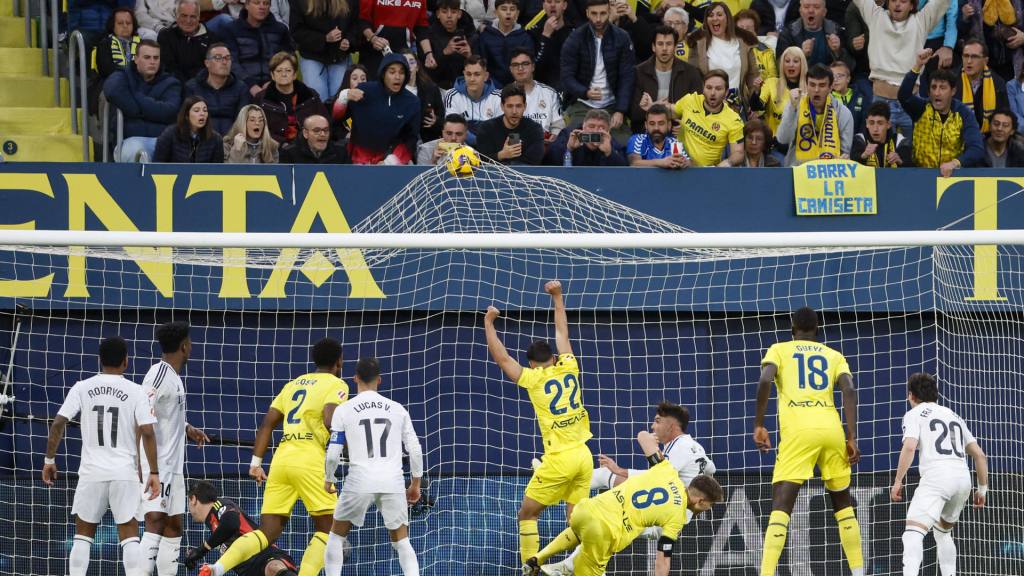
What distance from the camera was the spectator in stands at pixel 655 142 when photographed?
42.4 ft

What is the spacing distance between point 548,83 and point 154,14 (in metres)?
3.72

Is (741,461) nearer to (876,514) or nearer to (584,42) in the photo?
(876,514)

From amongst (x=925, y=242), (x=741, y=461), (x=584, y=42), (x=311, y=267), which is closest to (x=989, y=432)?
(x=741, y=461)

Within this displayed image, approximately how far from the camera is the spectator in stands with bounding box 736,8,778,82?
1412 centimetres

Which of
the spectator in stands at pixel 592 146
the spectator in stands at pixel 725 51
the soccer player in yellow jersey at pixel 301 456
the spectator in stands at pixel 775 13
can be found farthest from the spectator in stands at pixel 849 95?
the soccer player in yellow jersey at pixel 301 456

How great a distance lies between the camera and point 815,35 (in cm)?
1441

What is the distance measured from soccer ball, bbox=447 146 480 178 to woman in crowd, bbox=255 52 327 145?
1.81 meters

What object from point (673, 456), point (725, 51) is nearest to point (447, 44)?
point (725, 51)

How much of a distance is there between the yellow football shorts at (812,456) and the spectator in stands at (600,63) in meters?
4.34

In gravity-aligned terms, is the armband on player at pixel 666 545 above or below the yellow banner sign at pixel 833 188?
below

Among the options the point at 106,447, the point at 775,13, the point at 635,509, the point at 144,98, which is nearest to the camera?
the point at 635,509

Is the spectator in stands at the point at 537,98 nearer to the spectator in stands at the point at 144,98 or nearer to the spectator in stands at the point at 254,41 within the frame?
the spectator in stands at the point at 254,41

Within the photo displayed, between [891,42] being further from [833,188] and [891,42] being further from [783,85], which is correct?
[833,188]

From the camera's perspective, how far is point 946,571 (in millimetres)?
10711
